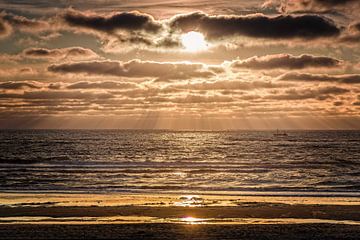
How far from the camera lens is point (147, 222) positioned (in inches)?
892

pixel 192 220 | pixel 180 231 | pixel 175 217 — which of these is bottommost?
pixel 180 231

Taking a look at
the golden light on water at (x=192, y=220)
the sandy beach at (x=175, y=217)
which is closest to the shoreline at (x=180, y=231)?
the sandy beach at (x=175, y=217)

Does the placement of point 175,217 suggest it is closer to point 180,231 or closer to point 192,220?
point 192,220

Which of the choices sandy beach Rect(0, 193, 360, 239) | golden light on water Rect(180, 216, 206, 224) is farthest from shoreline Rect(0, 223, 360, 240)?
golden light on water Rect(180, 216, 206, 224)

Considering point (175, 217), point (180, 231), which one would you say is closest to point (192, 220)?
point (175, 217)

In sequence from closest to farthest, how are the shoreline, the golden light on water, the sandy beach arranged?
the shoreline < the sandy beach < the golden light on water

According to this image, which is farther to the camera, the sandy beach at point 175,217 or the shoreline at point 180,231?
the sandy beach at point 175,217

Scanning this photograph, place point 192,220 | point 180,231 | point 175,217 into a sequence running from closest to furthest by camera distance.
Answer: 1. point 180,231
2. point 192,220
3. point 175,217

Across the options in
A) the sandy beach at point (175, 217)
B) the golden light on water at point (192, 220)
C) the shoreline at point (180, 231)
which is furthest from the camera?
the golden light on water at point (192, 220)

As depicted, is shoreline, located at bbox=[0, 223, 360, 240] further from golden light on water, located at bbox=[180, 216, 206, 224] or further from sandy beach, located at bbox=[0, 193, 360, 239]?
golden light on water, located at bbox=[180, 216, 206, 224]

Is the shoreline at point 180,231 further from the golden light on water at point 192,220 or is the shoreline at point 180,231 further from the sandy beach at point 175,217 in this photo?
the golden light on water at point 192,220

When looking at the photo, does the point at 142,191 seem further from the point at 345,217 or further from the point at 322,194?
the point at 345,217

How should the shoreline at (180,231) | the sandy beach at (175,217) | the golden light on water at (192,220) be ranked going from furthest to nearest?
1. the golden light on water at (192,220)
2. the sandy beach at (175,217)
3. the shoreline at (180,231)

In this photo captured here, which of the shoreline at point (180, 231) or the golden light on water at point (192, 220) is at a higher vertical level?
the golden light on water at point (192, 220)
